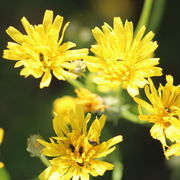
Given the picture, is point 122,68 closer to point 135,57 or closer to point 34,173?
point 135,57

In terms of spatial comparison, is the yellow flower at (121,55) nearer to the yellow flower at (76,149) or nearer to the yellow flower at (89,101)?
the yellow flower at (76,149)

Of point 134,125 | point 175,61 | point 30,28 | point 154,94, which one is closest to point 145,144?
point 134,125

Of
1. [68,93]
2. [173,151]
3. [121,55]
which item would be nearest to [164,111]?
[173,151]

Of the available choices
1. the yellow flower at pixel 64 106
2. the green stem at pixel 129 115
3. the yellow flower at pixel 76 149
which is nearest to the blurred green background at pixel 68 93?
the yellow flower at pixel 64 106

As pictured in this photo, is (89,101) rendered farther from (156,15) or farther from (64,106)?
(156,15)

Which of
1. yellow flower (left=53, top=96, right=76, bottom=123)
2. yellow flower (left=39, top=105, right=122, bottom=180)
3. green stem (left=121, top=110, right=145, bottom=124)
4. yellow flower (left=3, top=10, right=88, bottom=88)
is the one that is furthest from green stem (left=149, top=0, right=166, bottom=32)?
yellow flower (left=39, top=105, right=122, bottom=180)

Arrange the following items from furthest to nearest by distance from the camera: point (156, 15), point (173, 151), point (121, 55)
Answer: point (156, 15) → point (121, 55) → point (173, 151)
